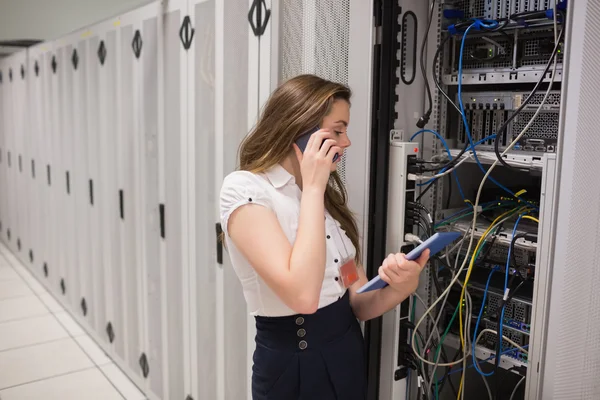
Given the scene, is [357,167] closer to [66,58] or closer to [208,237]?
[208,237]

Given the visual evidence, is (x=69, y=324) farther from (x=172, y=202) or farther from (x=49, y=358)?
(x=172, y=202)

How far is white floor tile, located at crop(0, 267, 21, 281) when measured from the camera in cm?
583

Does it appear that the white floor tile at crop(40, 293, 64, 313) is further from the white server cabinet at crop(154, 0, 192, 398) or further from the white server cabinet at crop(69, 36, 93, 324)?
the white server cabinet at crop(154, 0, 192, 398)

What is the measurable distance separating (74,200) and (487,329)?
11.3ft

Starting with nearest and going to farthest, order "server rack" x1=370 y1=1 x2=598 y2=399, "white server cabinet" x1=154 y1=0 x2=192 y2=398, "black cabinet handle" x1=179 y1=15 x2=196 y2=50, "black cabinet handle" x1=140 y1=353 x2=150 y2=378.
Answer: "server rack" x1=370 y1=1 x2=598 y2=399 < "black cabinet handle" x1=179 y1=15 x2=196 y2=50 < "white server cabinet" x1=154 y1=0 x2=192 y2=398 < "black cabinet handle" x1=140 y1=353 x2=150 y2=378

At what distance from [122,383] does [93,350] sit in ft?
2.14

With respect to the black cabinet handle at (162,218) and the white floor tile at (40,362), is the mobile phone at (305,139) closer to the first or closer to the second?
the black cabinet handle at (162,218)

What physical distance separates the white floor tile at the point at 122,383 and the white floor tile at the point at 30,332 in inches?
31.9

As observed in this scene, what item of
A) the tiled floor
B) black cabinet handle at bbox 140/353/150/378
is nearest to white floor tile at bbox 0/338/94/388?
the tiled floor

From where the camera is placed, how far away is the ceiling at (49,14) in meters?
4.64

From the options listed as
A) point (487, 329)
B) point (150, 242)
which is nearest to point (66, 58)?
point (150, 242)

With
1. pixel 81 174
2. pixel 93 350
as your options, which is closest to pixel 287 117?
pixel 81 174

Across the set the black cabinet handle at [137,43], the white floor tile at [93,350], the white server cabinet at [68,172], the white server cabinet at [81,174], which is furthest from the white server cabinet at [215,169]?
the white server cabinet at [68,172]

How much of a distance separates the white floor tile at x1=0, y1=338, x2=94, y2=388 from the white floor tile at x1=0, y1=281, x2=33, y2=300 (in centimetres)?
146
